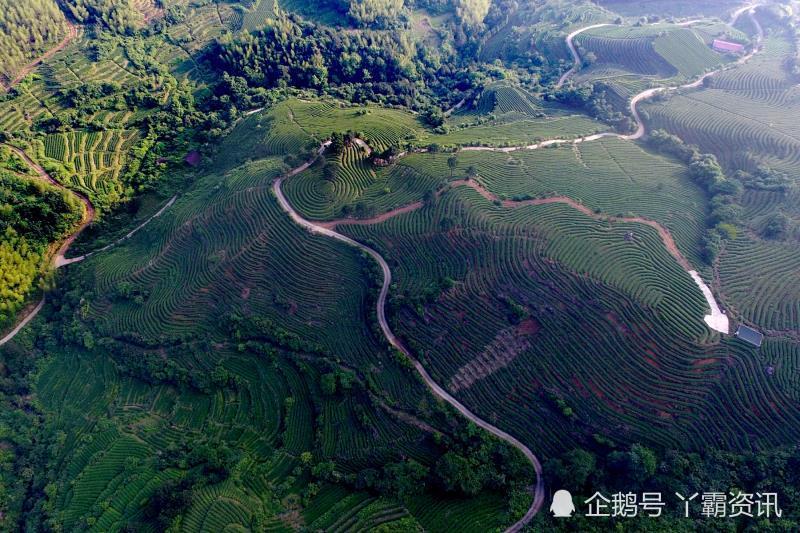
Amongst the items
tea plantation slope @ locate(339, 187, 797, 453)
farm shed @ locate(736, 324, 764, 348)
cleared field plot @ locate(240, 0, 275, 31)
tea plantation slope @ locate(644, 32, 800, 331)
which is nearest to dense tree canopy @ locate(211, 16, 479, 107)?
cleared field plot @ locate(240, 0, 275, 31)

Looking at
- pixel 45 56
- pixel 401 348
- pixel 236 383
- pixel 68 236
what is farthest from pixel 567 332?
pixel 45 56

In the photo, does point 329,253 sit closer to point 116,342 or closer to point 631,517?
point 116,342

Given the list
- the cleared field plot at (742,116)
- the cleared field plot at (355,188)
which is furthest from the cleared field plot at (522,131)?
the cleared field plot at (742,116)

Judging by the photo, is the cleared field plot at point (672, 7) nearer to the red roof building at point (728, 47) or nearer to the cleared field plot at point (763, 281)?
the red roof building at point (728, 47)

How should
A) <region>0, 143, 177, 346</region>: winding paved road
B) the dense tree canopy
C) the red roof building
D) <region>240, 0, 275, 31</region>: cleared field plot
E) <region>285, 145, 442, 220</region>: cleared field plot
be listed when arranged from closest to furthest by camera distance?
<region>0, 143, 177, 346</region>: winding paved road < <region>285, 145, 442, 220</region>: cleared field plot < the dense tree canopy < the red roof building < <region>240, 0, 275, 31</region>: cleared field plot

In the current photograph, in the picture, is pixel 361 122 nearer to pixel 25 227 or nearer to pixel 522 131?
pixel 522 131

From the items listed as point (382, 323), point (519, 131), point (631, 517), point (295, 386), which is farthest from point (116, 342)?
point (519, 131)

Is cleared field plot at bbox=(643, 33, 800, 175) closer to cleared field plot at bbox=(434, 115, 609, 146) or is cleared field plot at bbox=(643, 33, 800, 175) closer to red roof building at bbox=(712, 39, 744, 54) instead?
red roof building at bbox=(712, 39, 744, 54)
